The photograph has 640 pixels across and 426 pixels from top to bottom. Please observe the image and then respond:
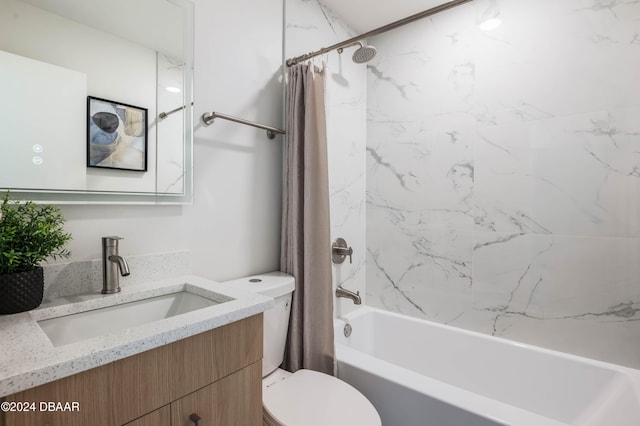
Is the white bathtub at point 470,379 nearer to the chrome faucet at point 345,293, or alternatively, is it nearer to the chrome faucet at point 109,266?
the chrome faucet at point 345,293

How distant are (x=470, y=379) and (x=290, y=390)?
112 centimetres

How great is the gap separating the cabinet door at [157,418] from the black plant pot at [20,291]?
428 millimetres

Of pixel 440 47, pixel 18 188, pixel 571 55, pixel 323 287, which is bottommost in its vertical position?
pixel 323 287

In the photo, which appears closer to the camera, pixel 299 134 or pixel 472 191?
pixel 299 134

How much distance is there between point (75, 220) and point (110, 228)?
106 mm

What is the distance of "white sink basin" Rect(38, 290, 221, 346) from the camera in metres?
0.88

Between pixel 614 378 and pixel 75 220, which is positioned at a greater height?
pixel 75 220

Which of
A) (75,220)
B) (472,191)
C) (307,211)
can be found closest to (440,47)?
(472,191)

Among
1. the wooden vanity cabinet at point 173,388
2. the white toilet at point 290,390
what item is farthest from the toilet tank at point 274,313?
the wooden vanity cabinet at point 173,388

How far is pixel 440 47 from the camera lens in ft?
6.48

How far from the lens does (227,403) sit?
87cm

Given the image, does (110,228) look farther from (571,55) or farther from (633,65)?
(633,65)

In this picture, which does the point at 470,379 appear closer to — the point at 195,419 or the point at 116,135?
the point at 195,419

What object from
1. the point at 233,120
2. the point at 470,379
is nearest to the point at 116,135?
the point at 233,120
